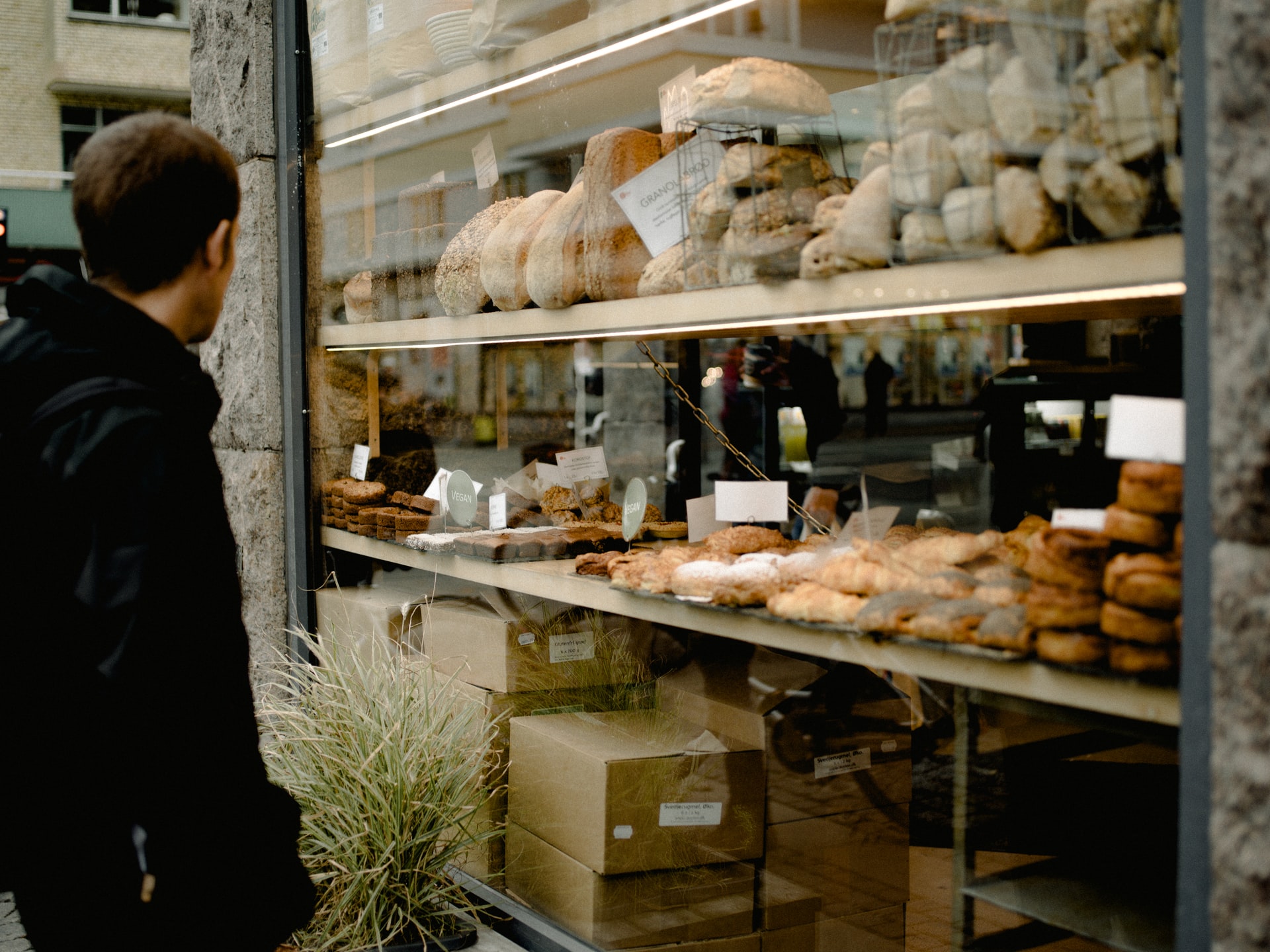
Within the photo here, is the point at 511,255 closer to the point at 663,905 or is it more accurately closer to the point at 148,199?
the point at 148,199

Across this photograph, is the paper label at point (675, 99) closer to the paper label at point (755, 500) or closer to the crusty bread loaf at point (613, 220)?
the crusty bread loaf at point (613, 220)

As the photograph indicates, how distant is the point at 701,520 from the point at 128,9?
19.1 feet

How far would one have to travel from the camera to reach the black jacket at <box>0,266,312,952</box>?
1295 millimetres

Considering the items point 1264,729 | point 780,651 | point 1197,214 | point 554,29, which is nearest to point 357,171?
point 554,29

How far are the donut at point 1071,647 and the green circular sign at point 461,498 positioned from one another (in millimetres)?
1896

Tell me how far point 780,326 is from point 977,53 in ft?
2.75

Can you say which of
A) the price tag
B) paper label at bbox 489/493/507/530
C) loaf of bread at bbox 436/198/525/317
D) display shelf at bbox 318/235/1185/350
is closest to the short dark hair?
display shelf at bbox 318/235/1185/350

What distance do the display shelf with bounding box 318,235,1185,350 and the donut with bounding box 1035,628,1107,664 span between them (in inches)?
17.3

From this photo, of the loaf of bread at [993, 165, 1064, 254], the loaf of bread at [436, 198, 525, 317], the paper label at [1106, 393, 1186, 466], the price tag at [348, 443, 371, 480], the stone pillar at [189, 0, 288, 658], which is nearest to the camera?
the paper label at [1106, 393, 1186, 466]

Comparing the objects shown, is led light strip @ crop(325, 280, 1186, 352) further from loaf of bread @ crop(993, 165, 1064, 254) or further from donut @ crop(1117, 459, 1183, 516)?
donut @ crop(1117, 459, 1183, 516)

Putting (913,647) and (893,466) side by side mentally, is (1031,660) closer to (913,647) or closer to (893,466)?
(913,647)

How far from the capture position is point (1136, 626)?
133cm

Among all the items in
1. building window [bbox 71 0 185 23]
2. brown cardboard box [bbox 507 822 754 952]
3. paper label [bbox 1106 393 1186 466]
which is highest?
building window [bbox 71 0 185 23]

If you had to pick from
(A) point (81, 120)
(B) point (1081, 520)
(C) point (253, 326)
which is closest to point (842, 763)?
(B) point (1081, 520)
